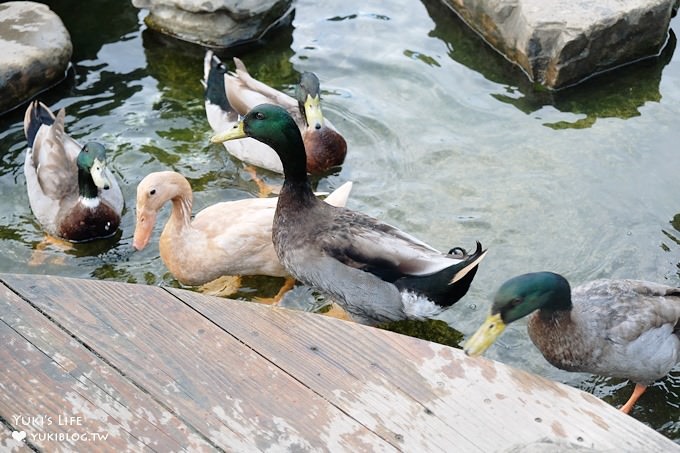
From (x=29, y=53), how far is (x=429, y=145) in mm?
2865

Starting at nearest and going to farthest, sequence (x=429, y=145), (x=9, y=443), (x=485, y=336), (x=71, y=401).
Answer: (x=9, y=443), (x=71, y=401), (x=485, y=336), (x=429, y=145)

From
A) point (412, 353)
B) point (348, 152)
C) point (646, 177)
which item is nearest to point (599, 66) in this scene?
point (646, 177)

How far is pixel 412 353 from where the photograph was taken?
2375 mm

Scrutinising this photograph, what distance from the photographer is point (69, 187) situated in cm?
506

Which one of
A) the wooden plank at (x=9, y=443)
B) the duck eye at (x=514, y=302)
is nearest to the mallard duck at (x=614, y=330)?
the duck eye at (x=514, y=302)

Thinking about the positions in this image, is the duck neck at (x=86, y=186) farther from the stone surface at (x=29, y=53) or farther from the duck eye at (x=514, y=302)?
the duck eye at (x=514, y=302)

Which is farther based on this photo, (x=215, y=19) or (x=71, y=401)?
(x=215, y=19)

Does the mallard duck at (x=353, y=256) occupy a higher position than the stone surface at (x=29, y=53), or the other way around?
the mallard duck at (x=353, y=256)

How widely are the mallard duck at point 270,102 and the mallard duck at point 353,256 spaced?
104 centimetres

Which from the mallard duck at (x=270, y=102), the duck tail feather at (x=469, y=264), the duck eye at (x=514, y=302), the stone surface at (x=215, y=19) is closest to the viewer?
the duck eye at (x=514, y=302)

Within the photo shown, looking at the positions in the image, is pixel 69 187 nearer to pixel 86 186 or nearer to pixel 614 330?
pixel 86 186

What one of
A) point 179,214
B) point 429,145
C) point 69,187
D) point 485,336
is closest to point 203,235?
point 179,214

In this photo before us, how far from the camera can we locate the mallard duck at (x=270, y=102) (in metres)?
5.27

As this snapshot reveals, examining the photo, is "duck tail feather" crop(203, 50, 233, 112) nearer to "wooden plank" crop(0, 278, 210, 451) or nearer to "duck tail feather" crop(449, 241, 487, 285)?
"duck tail feather" crop(449, 241, 487, 285)
